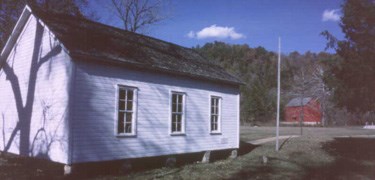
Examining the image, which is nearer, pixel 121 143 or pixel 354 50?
pixel 121 143

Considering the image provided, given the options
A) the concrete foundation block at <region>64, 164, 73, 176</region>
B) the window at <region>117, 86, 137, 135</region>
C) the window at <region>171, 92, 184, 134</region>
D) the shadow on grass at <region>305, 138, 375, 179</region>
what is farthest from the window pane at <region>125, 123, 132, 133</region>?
the shadow on grass at <region>305, 138, 375, 179</region>

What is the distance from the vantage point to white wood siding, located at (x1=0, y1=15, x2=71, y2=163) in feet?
38.0

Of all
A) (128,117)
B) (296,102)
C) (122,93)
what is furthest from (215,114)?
(296,102)

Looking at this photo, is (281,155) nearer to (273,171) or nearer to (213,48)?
(273,171)

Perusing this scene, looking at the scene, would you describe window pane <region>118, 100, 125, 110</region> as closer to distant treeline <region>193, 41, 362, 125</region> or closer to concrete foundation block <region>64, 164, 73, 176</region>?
concrete foundation block <region>64, 164, 73, 176</region>

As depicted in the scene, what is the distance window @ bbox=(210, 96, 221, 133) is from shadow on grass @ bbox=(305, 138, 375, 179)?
514cm

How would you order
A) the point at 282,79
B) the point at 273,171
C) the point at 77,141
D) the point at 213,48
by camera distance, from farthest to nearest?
the point at 213,48 → the point at 282,79 → the point at 273,171 → the point at 77,141

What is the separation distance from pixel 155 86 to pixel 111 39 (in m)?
2.78

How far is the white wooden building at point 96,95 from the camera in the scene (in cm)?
1158

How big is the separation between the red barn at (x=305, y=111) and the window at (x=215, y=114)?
49.0m

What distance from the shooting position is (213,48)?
3639 inches

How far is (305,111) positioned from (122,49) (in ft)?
197

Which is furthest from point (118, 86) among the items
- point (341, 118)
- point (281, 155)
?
point (341, 118)

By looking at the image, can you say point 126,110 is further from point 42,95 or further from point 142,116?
point 42,95
